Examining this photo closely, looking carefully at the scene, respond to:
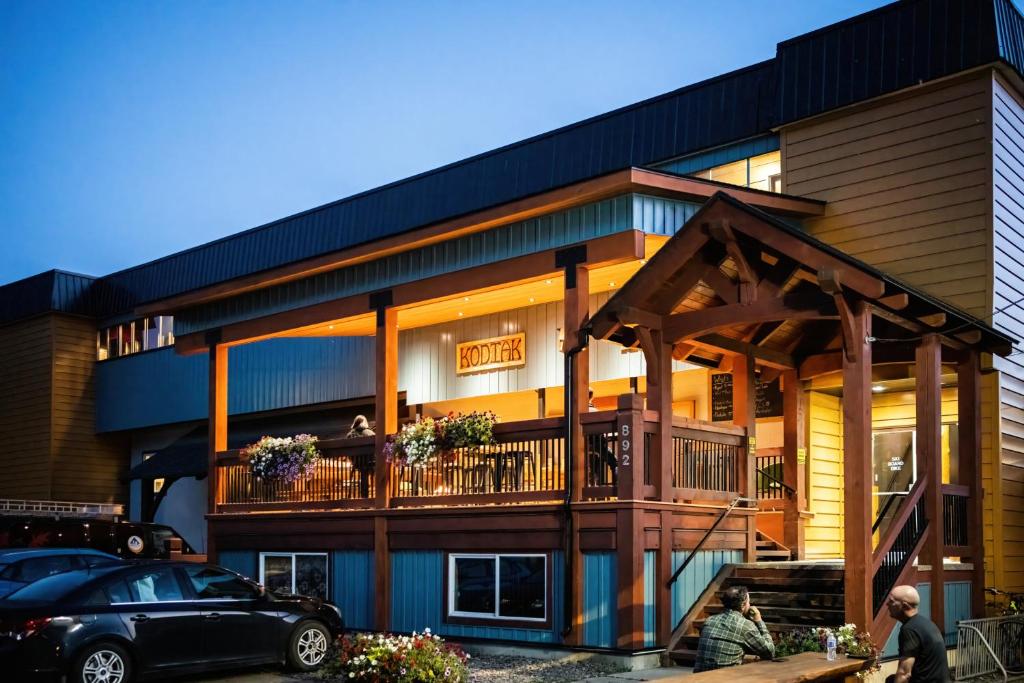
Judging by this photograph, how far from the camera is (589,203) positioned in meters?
15.8

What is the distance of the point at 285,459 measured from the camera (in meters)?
19.7

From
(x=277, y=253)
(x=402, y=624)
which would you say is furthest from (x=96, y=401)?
(x=402, y=624)

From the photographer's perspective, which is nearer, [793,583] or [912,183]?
[793,583]

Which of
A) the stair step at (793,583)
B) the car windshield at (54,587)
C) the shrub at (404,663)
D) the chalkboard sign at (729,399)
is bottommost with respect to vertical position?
the shrub at (404,663)

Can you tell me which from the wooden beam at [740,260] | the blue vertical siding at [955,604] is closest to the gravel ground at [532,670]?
the blue vertical siding at [955,604]

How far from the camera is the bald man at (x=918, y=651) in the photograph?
9203mm

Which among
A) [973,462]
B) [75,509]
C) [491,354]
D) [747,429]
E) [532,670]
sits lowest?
[532,670]

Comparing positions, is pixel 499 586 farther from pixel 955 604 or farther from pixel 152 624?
pixel 955 604

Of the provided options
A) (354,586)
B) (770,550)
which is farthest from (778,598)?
(354,586)

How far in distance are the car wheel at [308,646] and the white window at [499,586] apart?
7.46 ft

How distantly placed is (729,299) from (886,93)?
4902 mm

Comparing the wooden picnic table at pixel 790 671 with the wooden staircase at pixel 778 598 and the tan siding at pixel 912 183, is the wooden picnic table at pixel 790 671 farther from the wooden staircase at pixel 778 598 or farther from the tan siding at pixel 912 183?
the tan siding at pixel 912 183

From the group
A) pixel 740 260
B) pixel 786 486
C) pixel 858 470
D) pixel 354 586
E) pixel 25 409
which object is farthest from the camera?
pixel 25 409

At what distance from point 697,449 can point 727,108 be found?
245 inches
